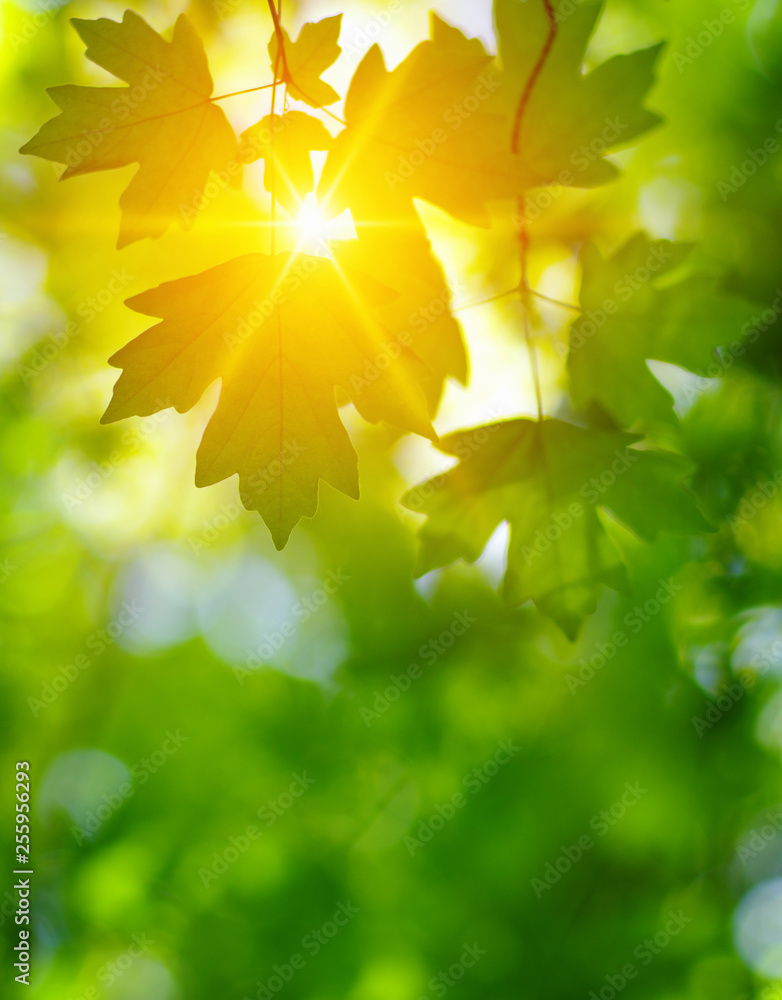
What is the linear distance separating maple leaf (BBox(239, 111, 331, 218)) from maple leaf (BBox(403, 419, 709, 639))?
0.47 m

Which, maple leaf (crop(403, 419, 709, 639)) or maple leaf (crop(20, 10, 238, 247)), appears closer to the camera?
maple leaf (crop(20, 10, 238, 247))

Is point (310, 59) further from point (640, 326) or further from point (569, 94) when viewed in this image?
point (640, 326)

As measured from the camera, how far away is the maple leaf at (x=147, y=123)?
92 cm

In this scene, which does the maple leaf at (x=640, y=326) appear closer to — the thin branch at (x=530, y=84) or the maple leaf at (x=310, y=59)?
the thin branch at (x=530, y=84)

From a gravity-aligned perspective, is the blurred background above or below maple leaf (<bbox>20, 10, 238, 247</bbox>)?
below

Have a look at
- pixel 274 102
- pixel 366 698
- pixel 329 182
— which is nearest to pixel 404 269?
pixel 329 182

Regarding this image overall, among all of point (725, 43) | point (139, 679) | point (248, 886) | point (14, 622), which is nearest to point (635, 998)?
point (248, 886)

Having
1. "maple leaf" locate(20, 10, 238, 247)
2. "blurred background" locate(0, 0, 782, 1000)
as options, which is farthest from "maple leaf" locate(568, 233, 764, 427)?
"blurred background" locate(0, 0, 782, 1000)

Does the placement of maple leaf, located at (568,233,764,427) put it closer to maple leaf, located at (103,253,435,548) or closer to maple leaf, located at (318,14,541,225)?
maple leaf, located at (318,14,541,225)

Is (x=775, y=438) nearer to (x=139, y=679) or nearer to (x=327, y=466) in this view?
(x=327, y=466)

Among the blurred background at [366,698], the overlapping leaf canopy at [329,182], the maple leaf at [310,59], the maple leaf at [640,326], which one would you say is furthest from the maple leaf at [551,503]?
the blurred background at [366,698]

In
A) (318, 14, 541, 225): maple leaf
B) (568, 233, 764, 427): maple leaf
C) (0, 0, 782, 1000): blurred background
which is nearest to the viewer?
(318, 14, 541, 225): maple leaf

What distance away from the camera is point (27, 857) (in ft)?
11.5

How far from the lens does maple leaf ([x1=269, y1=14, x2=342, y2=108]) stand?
934 millimetres
